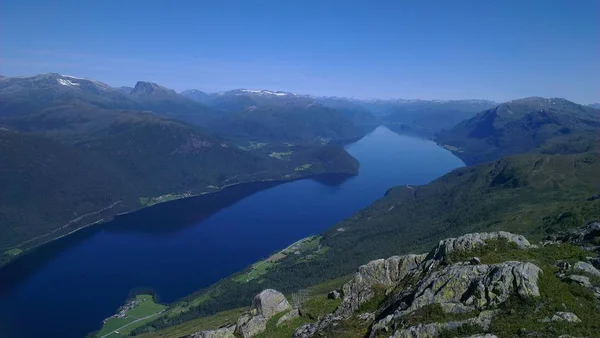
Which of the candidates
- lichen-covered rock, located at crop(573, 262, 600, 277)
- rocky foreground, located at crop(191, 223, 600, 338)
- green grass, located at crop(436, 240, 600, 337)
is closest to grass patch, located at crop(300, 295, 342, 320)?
rocky foreground, located at crop(191, 223, 600, 338)

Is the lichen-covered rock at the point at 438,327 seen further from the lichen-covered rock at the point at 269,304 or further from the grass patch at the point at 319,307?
the lichen-covered rock at the point at 269,304

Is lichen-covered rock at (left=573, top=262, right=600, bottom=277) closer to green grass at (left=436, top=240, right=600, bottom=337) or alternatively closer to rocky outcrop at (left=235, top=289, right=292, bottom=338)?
green grass at (left=436, top=240, right=600, bottom=337)

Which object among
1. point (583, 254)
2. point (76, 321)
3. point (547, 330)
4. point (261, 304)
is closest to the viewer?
point (547, 330)

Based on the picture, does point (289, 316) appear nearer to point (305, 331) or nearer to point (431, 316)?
point (305, 331)

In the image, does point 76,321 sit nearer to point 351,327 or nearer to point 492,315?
point 351,327

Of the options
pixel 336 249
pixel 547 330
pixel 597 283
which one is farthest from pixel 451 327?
pixel 336 249

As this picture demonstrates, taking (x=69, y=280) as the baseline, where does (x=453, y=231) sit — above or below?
above

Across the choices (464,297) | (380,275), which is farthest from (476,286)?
(380,275)
